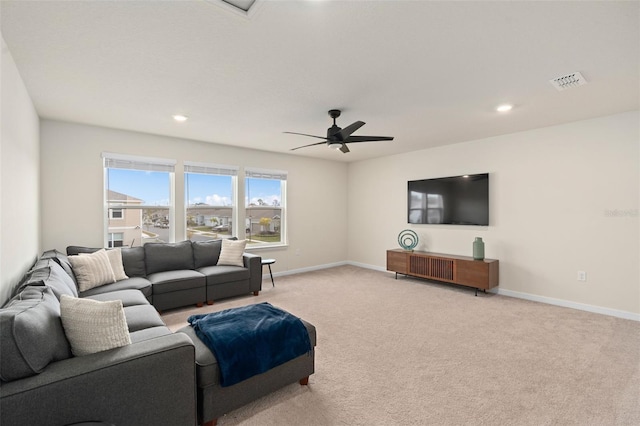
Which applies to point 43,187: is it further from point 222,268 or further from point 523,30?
point 523,30

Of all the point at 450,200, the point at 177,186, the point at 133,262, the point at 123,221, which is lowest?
the point at 133,262

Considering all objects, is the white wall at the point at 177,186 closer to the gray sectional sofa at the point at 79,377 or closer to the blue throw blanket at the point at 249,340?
the gray sectional sofa at the point at 79,377

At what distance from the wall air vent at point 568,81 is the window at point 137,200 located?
16.5 feet

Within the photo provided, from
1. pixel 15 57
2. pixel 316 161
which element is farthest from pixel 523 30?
pixel 316 161

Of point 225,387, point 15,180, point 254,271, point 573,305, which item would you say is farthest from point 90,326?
point 573,305

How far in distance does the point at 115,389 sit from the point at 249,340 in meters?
0.76

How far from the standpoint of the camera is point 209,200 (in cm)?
535

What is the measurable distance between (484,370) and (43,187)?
5.39m

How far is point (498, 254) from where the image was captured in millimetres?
4836

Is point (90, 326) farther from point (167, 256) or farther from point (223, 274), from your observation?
point (167, 256)

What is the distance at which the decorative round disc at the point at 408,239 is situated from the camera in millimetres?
5762

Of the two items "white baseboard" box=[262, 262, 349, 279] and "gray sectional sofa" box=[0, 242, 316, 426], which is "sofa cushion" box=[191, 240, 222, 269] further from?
"gray sectional sofa" box=[0, 242, 316, 426]

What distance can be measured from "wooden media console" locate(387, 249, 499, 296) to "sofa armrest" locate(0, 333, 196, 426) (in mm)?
4262

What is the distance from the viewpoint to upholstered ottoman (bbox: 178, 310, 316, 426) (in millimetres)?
1824
